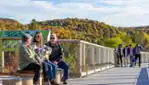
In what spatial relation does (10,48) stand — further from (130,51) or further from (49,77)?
(130,51)

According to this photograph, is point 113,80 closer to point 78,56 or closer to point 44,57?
point 78,56

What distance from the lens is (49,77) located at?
12859mm

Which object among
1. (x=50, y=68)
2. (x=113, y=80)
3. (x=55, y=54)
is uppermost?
(x=55, y=54)

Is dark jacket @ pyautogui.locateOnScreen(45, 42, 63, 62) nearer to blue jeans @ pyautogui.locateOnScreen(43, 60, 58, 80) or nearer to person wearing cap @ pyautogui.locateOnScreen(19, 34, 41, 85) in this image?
blue jeans @ pyautogui.locateOnScreen(43, 60, 58, 80)

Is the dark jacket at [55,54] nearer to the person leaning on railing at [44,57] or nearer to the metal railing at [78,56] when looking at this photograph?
the person leaning on railing at [44,57]

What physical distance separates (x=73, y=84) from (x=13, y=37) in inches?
177

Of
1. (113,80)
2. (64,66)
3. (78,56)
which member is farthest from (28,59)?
(78,56)

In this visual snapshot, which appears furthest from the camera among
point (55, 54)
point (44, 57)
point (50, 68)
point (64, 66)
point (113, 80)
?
point (113, 80)

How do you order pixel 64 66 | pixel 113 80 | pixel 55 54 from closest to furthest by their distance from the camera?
pixel 55 54
pixel 64 66
pixel 113 80

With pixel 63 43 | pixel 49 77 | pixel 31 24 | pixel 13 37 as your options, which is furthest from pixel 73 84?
pixel 31 24

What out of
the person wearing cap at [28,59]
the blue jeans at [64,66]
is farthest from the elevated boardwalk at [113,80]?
the person wearing cap at [28,59]

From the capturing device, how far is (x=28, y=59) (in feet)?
→ 39.6

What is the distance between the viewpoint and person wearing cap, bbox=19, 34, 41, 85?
12047 mm

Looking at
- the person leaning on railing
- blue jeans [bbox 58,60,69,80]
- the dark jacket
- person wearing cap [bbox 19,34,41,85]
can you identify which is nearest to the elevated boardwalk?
blue jeans [bbox 58,60,69,80]
